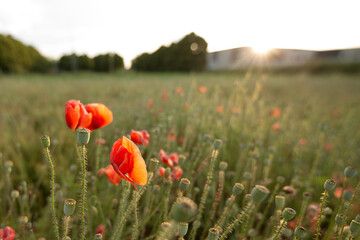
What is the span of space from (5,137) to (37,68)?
3926cm

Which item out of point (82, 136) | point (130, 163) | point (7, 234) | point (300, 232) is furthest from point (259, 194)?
point (7, 234)

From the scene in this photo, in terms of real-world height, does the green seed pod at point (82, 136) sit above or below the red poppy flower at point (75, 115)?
below

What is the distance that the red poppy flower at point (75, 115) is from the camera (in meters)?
0.85

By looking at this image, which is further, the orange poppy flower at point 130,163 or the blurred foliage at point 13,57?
the blurred foliage at point 13,57

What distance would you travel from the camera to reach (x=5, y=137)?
7.27ft

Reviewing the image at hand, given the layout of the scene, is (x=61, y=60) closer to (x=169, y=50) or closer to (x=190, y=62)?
(x=169, y=50)

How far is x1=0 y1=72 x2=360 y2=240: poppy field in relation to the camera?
760mm

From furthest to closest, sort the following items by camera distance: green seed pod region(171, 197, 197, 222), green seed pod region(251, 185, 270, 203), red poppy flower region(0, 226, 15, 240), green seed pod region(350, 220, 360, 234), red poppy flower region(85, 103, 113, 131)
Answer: red poppy flower region(85, 103, 113, 131) < red poppy flower region(0, 226, 15, 240) < green seed pod region(350, 220, 360, 234) < green seed pod region(251, 185, 270, 203) < green seed pod region(171, 197, 197, 222)

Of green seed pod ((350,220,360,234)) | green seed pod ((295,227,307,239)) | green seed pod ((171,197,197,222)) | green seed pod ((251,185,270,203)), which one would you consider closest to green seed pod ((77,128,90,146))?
green seed pod ((171,197,197,222))

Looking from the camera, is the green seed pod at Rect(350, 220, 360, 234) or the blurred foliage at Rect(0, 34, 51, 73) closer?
the green seed pod at Rect(350, 220, 360, 234)

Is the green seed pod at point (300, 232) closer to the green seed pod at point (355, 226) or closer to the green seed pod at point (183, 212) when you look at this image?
the green seed pod at point (355, 226)

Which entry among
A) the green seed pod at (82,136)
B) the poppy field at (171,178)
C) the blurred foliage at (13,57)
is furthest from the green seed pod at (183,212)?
the blurred foliage at (13,57)

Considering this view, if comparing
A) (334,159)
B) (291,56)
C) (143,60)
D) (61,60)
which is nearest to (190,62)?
(143,60)

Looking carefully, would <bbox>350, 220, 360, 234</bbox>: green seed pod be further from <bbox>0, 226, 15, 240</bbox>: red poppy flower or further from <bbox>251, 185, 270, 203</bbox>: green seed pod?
<bbox>0, 226, 15, 240</bbox>: red poppy flower
